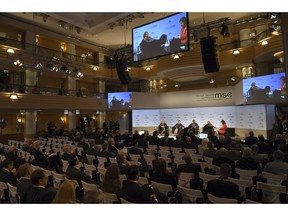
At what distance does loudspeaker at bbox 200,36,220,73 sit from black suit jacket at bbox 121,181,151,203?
8.48 meters

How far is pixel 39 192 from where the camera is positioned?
3473 millimetres

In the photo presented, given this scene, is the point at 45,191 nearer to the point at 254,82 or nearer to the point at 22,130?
the point at 254,82

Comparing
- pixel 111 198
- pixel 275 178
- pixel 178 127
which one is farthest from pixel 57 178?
pixel 178 127

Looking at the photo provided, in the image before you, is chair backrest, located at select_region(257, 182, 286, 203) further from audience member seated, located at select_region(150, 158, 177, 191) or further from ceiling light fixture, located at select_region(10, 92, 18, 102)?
ceiling light fixture, located at select_region(10, 92, 18, 102)

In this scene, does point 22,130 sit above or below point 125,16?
below

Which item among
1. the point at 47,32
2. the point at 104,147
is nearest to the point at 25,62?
the point at 47,32

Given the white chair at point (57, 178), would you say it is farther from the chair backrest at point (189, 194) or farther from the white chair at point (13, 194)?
the chair backrest at point (189, 194)

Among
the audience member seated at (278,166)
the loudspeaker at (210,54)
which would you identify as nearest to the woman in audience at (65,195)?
the audience member seated at (278,166)

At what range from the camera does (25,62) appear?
16016mm

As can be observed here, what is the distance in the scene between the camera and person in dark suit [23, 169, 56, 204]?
3.39 m

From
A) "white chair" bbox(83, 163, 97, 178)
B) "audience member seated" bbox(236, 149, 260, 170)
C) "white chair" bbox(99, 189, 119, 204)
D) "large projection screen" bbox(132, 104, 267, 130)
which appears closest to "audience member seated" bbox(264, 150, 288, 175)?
"audience member seated" bbox(236, 149, 260, 170)

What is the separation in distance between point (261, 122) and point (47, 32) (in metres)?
15.9

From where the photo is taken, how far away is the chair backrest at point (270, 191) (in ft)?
12.0
